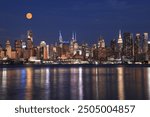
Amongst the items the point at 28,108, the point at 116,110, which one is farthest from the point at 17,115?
the point at 116,110

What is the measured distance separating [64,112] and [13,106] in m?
2.93

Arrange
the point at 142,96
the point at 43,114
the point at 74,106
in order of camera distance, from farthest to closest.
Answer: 1. the point at 142,96
2. the point at 74,106
3. the point at 43,114

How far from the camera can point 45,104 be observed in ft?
57.2

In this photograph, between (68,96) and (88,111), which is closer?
(88,111)

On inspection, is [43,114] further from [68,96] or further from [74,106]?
[68,96]

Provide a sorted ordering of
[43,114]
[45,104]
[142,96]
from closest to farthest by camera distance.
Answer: [43,114] < [45,104] < [142,96]

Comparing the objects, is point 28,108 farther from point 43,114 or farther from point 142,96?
point 142,96

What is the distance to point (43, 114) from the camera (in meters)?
15.2

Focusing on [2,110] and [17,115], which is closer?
[17,115]

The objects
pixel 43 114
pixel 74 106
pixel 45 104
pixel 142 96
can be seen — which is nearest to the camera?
pixel 43 114

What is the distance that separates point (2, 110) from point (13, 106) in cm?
56

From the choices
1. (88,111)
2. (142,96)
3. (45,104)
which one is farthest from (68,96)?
(88,111)

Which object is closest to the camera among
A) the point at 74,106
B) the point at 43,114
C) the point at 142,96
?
the point at 43,114

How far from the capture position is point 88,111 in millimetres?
15570
